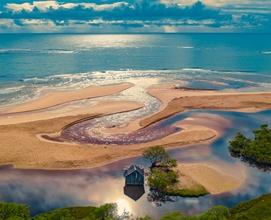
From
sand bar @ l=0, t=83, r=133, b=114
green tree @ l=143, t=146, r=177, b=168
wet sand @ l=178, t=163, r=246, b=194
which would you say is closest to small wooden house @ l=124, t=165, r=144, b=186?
green tree @ l=143, t=146, r=177, b=168

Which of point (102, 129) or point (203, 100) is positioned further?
point (203, 100)

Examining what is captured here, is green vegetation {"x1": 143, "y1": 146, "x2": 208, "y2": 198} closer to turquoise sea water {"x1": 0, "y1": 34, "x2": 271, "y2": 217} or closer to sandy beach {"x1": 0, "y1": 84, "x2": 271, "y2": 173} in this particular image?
turquoise sea water {"x1": 0, "y1": 34, "x2": 271, "y2": 217}

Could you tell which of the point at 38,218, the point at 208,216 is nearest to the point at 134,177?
the point at 38,218

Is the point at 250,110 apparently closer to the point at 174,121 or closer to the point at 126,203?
the point at 174,121

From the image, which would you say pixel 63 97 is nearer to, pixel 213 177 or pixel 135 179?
pixel 135 179

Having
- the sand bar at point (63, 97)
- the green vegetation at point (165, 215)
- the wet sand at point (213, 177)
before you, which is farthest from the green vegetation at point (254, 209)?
the sand bar at point (63, 97)

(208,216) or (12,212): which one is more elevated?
(12,212)
